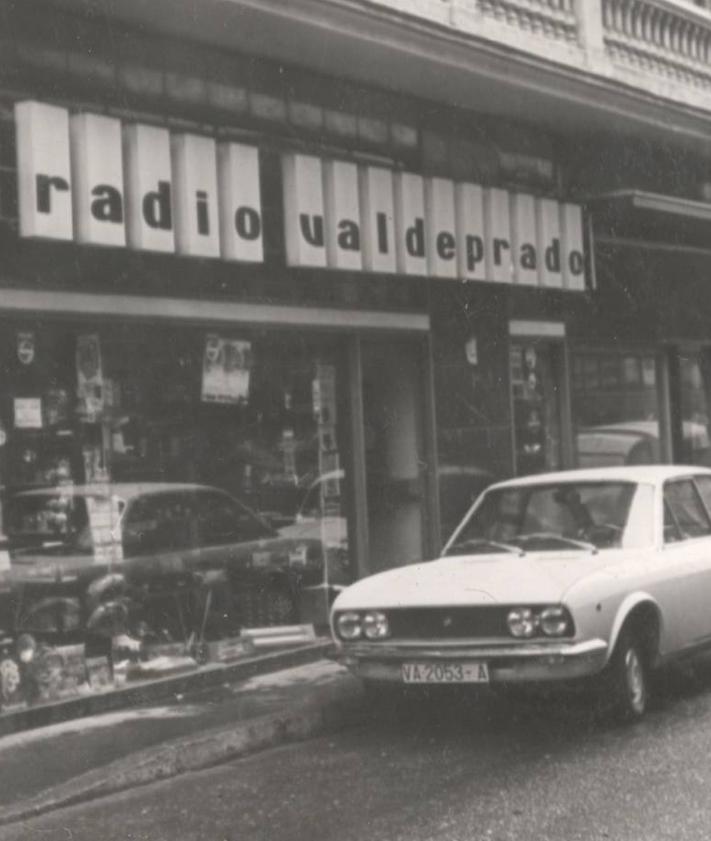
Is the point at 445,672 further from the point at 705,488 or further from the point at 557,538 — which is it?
the point at 705,488

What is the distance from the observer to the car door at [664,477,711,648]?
9172 millimetres

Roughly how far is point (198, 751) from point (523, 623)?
184 centimetres

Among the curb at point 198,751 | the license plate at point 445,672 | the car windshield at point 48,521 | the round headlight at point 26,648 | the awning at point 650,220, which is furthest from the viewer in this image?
the awning at point 650,220

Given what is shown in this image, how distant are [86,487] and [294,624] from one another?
8.13ft

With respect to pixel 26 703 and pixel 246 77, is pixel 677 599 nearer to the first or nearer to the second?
pixel 26 703

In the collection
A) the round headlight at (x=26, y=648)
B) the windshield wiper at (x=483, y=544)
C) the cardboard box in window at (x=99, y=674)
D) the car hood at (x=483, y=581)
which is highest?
the windshield wiper at (x=483, y=544)

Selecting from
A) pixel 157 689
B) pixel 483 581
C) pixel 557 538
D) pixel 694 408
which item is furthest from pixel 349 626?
pixel 694 408

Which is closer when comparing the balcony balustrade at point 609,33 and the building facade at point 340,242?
the building facade at point 340,242

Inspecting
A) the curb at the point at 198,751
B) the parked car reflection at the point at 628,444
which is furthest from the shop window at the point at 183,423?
the parked car reflection at the point at 628,444

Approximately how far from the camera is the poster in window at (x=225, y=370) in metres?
11.1

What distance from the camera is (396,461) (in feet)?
43.2

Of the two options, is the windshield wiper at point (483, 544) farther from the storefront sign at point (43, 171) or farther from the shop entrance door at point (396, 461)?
the shop entrance door at point (396, 461)

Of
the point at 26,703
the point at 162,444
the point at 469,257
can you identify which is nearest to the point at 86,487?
the point at 162,444

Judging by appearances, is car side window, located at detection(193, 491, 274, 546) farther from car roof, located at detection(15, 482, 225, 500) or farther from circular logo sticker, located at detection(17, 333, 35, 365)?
circular logo sticker, located at detection(17, 333, 35, 365)
